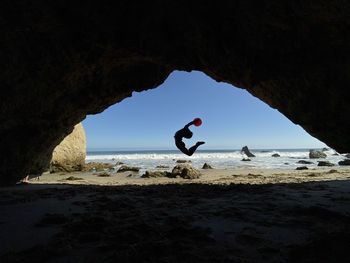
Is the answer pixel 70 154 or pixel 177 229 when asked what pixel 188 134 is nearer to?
pixel 177 229

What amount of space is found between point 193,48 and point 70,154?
15649mm

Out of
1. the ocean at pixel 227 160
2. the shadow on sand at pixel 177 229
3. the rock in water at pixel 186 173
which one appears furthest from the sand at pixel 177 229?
the ocean at pixel 227 160

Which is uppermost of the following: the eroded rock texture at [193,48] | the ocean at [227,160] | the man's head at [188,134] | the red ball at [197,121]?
the eroded rock texture at [193,48]

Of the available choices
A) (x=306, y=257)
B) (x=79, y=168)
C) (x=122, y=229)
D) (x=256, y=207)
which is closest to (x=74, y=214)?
(x=122, y=229)

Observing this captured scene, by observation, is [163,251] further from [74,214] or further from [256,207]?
[256,207]

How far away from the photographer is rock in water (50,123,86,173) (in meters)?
20.0

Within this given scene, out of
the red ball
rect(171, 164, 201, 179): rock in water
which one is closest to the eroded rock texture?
the red ball

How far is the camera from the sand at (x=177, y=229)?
3545mm

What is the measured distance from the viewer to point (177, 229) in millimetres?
4520

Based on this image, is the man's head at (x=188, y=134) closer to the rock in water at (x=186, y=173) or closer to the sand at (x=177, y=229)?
the sand at (x=177, y=229)

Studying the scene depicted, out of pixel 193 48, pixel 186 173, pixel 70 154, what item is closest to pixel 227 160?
pixel 70 154

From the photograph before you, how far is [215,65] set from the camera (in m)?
7.62

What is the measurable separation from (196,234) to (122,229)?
1043 mm

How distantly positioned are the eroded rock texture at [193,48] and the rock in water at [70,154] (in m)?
10.9
